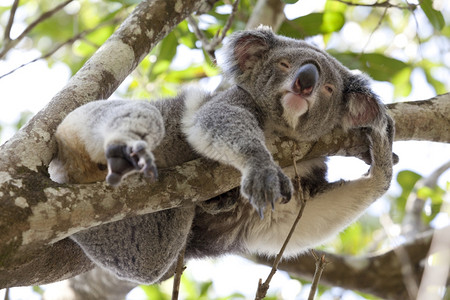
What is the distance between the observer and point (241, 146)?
2.66 m

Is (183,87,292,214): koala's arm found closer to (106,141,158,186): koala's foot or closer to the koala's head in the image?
the koala's head

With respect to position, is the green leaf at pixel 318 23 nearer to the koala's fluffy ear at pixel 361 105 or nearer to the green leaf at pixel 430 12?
the green leaf at pixel 430 12

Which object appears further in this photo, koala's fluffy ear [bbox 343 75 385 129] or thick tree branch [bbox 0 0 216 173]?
koala's fluffy ear [bbox 343 75 385 129]

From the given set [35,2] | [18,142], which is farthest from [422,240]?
[35,2]

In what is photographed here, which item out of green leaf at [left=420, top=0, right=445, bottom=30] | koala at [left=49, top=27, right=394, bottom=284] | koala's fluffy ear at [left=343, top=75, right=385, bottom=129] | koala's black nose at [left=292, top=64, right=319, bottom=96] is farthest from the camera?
green leaf at [left=420, top=0, right=445, bottom=30]

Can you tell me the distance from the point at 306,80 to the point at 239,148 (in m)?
0.70

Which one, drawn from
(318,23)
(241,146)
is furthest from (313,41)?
(241,146)

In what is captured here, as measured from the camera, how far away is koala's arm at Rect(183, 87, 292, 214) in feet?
7.91

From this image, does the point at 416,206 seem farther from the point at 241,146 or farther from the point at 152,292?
the point at 241,146

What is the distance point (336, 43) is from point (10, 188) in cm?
698

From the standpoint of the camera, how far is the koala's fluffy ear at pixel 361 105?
10.5 feet

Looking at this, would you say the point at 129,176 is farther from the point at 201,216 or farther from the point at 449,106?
the point at 449,106

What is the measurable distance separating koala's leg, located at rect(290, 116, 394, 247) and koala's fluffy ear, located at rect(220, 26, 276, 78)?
3.23 ft

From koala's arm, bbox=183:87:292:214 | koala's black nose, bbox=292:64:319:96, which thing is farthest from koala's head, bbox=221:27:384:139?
koala's arm, bbox=183:87:292:214
